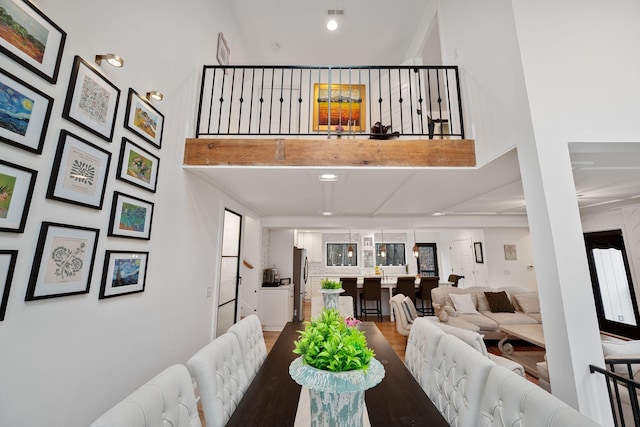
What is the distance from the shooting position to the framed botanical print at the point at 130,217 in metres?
1.60

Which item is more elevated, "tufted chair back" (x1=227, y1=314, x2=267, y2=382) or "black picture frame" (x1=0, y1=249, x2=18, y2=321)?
"black picture frame" (x1=0, y1=249, x2=18, y2=321)

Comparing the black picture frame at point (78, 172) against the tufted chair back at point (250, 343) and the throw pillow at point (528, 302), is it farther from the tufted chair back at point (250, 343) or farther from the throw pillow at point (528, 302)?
the throw pillow at point (528, 302)

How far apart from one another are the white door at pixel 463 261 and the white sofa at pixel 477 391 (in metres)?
6.87

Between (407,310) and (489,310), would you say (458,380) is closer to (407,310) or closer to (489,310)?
(407,310)

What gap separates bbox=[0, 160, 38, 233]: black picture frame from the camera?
102 cm

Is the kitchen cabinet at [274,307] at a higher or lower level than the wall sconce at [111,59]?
lower

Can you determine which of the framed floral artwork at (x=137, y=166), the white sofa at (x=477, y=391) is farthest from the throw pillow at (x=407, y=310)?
the framed floral artwork at (x=137, y=166)

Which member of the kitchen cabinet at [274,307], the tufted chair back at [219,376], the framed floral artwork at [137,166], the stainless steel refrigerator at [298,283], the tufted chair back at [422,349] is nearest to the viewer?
the tufted chair back at [219,376]

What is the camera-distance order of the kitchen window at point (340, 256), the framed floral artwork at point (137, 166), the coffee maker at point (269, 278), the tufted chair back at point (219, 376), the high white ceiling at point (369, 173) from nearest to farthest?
the tufted chair back at point (219, 376)
the framed floral artwork at point (137, 166)
the high white ceiling at point (369, 173)
the coffee maker at point (269, 278)
the kitchen window at point (340, 256)

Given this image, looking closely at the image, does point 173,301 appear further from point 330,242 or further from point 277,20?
point 330,242

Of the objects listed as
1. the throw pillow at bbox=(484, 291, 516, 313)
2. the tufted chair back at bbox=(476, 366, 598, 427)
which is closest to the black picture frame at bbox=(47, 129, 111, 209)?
the tufted chair back at bbox=(476, 366, 598, 427)

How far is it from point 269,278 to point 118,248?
4507mm

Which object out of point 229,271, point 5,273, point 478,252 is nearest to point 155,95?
point 5,273

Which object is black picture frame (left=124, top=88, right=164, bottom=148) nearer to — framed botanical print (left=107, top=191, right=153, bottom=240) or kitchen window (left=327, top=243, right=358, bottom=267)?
framed botanical print (left=107, top=191, right=153, bottom=240)
